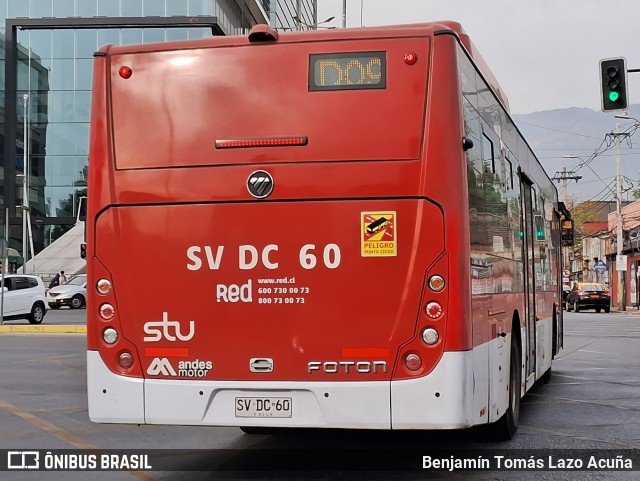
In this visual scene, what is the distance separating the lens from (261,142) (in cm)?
711

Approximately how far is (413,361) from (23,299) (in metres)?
27.2

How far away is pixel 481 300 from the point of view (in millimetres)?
7406

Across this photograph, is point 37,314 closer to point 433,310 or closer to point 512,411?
point 512,411

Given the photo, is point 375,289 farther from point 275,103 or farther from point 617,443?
point 617,443

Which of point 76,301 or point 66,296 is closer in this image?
point 66,296

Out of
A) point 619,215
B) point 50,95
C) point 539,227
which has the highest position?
point 50,95

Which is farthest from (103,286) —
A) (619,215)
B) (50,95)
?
(50,95)

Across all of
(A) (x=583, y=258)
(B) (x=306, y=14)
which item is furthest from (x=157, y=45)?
(B) (x=306, y=14)

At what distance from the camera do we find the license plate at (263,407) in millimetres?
6898

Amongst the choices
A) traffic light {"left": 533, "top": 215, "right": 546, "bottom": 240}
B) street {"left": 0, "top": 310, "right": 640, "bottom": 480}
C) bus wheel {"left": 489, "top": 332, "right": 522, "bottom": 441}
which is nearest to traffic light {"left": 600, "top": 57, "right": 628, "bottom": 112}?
street {"left": 0, "top": 310, "right": 640, "bottom": 480}

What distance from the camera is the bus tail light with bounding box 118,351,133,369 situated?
724 cm

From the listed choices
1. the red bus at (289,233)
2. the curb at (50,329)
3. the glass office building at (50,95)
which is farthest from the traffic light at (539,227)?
the glass office building at (50,95)

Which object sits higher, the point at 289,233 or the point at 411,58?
the point at 411,58

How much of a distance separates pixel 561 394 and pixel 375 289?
7.17 meters
